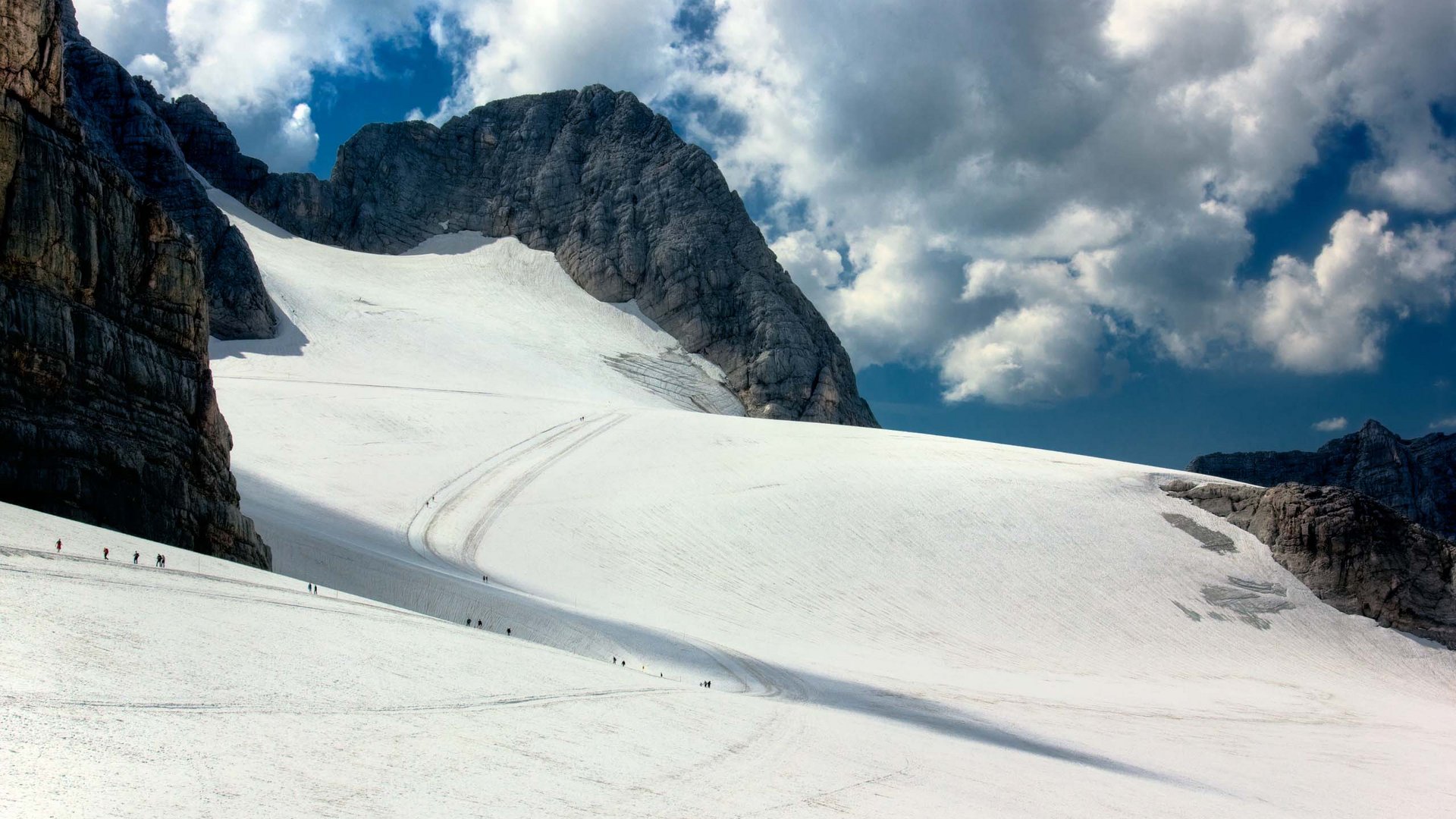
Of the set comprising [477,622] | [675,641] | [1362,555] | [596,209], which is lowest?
[477,622]

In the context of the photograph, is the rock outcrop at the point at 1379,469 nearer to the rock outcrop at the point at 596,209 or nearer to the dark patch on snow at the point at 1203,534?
the rock outcrop at the point at 596,209

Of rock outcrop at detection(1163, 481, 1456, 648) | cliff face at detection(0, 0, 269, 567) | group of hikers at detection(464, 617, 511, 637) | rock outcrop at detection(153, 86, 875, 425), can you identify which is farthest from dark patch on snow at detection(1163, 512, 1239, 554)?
rock outcrop at detection(153, 86, 875, 425)

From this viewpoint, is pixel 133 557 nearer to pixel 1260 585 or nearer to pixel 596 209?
pixel 1260 585

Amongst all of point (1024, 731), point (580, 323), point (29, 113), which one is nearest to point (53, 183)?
point (29, 113)

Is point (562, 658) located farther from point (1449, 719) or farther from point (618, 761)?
point (1449, 719)

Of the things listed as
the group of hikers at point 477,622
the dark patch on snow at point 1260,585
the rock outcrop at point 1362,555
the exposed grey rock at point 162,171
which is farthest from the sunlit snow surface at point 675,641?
the exposed grey rock at point 162,171

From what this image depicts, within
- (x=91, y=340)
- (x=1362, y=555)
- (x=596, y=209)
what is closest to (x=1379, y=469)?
(x=1362, y=555)

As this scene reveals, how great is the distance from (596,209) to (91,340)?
8174cm

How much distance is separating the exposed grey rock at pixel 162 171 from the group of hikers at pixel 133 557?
52.7 meters

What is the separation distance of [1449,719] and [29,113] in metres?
40.3

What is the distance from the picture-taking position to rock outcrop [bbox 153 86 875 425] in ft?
295

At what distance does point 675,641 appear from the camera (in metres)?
25.0

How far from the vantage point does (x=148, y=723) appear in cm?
933

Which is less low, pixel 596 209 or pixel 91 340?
pixel 596 209
